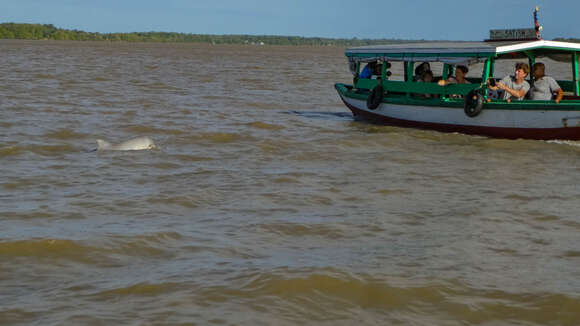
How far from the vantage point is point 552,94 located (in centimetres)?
1271

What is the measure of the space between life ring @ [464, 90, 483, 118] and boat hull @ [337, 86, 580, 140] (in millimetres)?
122

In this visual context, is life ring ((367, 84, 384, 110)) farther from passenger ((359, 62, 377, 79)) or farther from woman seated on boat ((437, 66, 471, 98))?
woman seated on boat ((437, 66, 471, 98))

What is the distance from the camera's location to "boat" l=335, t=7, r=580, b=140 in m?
12.3

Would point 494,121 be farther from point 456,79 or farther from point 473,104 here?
point 456,79

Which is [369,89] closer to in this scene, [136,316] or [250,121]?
[250,121]

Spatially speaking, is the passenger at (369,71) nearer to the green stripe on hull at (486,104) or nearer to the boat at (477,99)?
the green stripe on hull at (486,104)

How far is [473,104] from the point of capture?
508 inches

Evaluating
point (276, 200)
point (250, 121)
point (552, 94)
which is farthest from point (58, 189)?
point (552, 94)

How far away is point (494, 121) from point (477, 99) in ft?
1.57

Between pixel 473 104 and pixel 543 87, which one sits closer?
pixel 543 87

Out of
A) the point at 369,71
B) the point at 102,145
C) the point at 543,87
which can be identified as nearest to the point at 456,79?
the point at 543,87

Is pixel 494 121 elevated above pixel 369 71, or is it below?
below

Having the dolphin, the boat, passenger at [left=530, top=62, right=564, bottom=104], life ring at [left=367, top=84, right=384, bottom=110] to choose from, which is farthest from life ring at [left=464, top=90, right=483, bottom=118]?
the dolphin

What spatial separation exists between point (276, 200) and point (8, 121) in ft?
25.3
